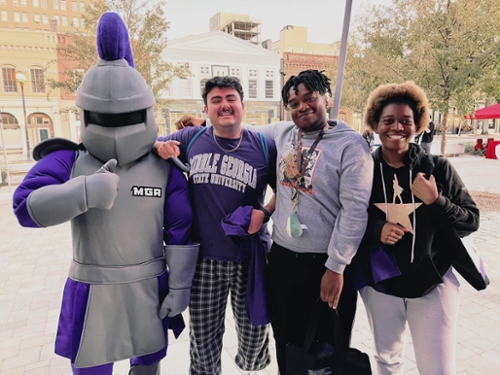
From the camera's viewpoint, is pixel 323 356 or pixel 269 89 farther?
pixel 269 89

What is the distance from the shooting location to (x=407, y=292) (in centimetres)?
175

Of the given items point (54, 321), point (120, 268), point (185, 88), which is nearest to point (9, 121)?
point (185, 88)

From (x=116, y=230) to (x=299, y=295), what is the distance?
1020mm

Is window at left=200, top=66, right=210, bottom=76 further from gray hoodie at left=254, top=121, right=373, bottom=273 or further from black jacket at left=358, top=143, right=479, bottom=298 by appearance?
black jacket at left=358, top=143, right=479, bottom=298

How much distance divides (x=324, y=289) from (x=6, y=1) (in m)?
67.0

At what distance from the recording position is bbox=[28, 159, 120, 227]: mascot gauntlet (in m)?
1.52

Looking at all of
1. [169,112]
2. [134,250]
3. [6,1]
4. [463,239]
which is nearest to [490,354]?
[463,239]

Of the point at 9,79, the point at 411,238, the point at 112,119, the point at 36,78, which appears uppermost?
the point at 36,78

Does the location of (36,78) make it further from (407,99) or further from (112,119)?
(407,99)

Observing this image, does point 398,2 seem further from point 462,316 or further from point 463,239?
point 463,239

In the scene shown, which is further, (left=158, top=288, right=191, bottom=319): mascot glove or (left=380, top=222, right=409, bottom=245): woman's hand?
(left=158, top=288, right=191, bottom=319): mascot glove

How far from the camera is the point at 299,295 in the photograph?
6.13ft

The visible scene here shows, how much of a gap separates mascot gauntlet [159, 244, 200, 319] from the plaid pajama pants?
0.16m

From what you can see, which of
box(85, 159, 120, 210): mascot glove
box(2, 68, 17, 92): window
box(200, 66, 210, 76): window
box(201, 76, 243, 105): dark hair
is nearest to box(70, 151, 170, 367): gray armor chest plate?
box(85, 159, 120, 210): mascot glove
